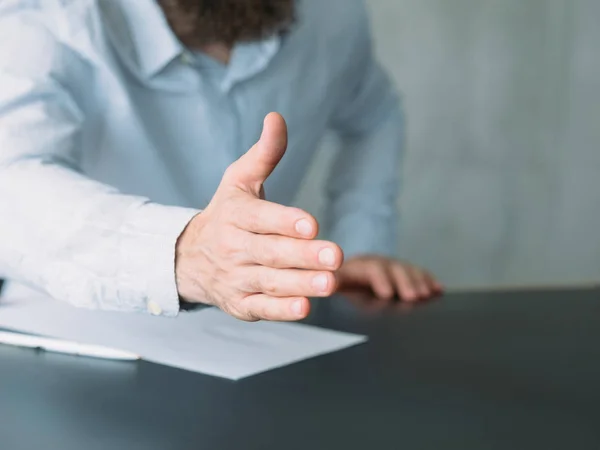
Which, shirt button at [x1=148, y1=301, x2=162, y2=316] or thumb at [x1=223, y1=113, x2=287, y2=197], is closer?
thumb at [x1=223, y1=113, x2=287, y2=197]

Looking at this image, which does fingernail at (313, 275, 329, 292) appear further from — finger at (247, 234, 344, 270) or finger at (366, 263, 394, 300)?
finger at (366, 263, 394, 300)

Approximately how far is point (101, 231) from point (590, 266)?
2413 millimetres

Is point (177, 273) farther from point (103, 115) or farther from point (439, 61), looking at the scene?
point (439, 61)

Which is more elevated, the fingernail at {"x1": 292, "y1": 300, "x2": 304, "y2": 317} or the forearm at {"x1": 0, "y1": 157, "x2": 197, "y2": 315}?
the forearm at {"x1": 0, "y1": 157, "x2": 197, "y2": 315}

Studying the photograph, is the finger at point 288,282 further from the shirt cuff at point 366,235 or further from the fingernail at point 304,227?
the shirt cuff at point 366,235

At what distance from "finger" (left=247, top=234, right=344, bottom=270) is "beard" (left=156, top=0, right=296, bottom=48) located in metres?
0.68

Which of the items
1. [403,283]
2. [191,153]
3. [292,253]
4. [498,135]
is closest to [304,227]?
[292,253]

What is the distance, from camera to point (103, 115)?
3.94ft

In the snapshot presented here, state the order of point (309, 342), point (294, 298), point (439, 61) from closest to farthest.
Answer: point (294, 298) → point (309, 342) → point (439, 61)

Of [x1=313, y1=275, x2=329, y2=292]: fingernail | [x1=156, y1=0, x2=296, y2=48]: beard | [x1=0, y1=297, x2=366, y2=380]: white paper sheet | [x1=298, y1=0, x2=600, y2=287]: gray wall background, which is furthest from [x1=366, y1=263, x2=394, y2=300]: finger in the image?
[x1=298, y1=0, x2=600, y2=287]: gray wall background

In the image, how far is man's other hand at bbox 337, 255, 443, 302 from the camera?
3.91ft

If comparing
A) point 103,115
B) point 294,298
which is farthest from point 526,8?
point 294,298

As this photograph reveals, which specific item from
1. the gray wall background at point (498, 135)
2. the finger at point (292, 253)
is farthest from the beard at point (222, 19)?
the gray wall background at point (498, 135)

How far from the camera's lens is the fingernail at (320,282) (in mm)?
592
